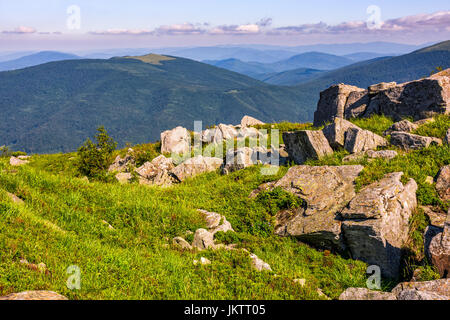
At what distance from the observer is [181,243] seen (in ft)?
33.6

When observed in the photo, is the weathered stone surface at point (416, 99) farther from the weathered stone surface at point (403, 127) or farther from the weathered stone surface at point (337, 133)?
the weathered stone surface at point (337, 133)

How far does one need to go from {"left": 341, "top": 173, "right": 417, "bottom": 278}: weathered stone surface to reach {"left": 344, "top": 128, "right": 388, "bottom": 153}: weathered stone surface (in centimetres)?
453

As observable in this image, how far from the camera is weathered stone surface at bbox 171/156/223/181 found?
60.4 ft

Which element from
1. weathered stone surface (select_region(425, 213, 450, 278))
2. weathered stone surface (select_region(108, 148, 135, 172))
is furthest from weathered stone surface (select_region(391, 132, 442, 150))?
weathered stone surface (select_region(108, 148, 135, 172))

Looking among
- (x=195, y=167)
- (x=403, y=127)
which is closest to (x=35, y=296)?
(x=195, y=167)

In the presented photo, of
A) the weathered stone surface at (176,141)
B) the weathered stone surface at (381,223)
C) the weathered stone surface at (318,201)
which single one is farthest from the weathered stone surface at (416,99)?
the weathered stone surface at (176,141)

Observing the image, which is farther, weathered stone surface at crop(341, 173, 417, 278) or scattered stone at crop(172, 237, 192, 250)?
scattered stone at crop(172, 237, 192, 250)

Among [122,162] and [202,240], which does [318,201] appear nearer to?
[202,240]

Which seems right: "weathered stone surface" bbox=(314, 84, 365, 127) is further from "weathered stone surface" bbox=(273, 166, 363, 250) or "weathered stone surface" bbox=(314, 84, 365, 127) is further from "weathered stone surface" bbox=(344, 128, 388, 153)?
"weathered stone surface" bbox=(273, 166, 363, 250)

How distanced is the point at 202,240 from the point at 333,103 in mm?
18775

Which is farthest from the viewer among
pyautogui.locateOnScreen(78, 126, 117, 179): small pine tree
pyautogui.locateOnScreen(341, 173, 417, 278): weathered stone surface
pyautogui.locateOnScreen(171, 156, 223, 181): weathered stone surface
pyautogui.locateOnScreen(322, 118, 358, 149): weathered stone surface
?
pyautogui.locateOnScreen(78, 126, 117, 179): small pine tree

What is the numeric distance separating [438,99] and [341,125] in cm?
621
